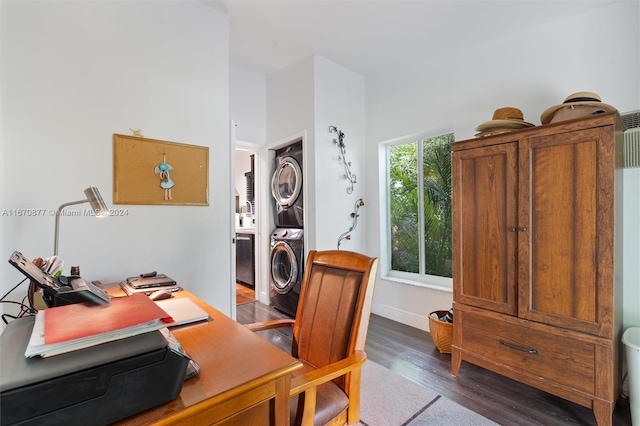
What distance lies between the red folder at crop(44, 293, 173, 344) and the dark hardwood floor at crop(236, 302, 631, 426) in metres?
1.92

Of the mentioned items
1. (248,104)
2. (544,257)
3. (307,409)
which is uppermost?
(248,104)

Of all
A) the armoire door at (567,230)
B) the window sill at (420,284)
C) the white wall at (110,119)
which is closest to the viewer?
the armoire door at (567,230)

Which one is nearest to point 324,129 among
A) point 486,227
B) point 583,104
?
point 486,227

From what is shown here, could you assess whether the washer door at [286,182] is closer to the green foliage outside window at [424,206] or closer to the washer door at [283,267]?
the washer door at [283,267]

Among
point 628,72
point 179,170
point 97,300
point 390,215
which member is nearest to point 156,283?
point 97,300

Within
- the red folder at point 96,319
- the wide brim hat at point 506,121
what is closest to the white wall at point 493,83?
the wide brim hat at point 506,121

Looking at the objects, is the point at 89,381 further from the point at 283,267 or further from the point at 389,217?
the point at 389,217

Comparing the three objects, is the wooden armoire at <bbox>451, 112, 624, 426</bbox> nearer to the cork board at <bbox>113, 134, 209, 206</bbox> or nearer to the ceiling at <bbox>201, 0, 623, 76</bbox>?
the ceiling at <bbox>201, 0, 623, 76</bbox>

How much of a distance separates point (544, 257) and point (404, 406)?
1.26 m

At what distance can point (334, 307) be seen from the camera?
1259 mm

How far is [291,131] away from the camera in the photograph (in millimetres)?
3363

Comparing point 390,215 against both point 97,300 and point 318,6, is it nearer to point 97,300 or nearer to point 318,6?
point 318,6

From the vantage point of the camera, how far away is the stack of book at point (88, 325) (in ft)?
1.99

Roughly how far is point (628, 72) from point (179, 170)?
3.26 meters
